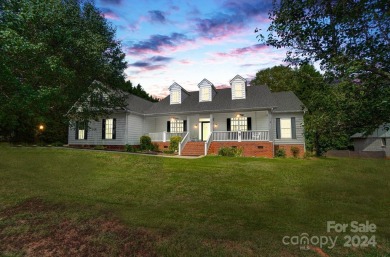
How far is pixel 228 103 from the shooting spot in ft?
72.0

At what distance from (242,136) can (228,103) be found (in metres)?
4.09

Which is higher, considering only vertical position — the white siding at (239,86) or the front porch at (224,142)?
the white siding at (239,86)

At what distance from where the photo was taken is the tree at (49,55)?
8678 mm

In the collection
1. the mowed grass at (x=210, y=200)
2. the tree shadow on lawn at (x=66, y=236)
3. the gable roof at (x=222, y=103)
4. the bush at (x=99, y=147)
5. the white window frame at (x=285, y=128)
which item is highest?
the gable roof at (x=222, y=103)

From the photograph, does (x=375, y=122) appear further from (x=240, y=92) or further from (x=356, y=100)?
(x=240, y=92)

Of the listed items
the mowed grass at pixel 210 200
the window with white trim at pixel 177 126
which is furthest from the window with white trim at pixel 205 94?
the mowed grass at pixel 210 200

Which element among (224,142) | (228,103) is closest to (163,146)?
(224,142)

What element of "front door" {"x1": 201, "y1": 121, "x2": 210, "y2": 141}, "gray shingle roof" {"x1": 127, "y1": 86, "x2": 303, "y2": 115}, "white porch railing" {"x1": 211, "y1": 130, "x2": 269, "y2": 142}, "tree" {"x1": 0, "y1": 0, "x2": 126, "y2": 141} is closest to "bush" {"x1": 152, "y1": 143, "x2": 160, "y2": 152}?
"gray shingle roof" {"x1": 127, "y1": 86, "x2": 303, "y2": 115}

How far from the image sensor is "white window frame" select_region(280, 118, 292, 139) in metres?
20.9

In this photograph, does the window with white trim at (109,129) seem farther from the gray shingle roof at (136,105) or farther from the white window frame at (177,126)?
the white window frame at (177,126)

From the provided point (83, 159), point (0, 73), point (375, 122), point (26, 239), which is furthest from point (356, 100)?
point (83, 159)

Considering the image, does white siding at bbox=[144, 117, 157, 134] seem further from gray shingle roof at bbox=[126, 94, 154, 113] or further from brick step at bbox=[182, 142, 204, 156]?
brick step at bbox=[182, 142, 204, 156]

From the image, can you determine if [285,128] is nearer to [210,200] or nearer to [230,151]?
[230,151]

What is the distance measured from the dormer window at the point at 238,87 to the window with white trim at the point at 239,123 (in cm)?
236
